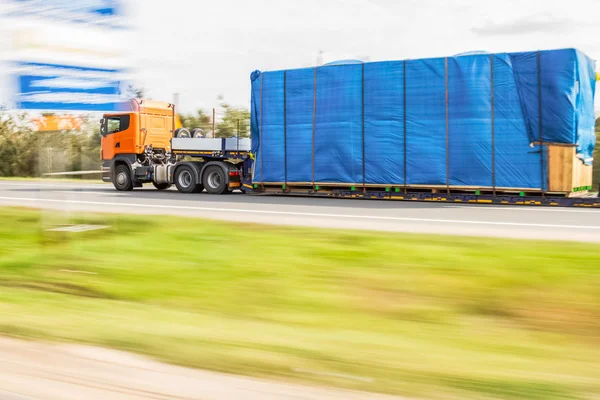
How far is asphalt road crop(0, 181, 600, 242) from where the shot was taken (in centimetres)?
1210

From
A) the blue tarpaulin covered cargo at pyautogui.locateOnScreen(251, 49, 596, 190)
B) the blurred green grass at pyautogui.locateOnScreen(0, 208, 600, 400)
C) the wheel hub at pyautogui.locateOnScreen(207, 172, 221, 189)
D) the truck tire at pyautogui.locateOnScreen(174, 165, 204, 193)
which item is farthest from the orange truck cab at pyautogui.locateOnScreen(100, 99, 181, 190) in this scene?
the blurred green grass at pyautogui.locateOnScreen(0, 208, 600, 400)

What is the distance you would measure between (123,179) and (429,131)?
12.9m

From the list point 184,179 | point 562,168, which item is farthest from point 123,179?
point 562,168

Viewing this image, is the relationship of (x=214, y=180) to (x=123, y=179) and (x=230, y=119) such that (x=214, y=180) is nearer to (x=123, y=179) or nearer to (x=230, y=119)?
(x=123, y=179)

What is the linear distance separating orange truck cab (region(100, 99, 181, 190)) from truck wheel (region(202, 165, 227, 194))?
303 centimetres

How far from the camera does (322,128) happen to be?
21328mm

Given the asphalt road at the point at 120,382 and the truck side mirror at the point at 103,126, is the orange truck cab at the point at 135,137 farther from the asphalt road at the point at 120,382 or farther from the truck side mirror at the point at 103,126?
the asphalt road at the point at 120,382

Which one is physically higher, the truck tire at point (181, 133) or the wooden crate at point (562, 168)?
the truck tire at point (181, 133)

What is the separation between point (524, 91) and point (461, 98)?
1635mm

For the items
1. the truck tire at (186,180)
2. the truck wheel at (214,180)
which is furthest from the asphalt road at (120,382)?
the truck tire at (186,180)

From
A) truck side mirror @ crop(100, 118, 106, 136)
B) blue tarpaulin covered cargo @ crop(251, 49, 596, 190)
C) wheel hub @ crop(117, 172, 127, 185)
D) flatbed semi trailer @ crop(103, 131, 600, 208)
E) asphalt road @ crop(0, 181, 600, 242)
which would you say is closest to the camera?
asphalt road @ crop(0, 181, 600, 242)

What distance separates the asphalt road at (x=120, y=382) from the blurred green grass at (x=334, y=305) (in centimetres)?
16

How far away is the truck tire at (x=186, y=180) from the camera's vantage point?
82.4 feet

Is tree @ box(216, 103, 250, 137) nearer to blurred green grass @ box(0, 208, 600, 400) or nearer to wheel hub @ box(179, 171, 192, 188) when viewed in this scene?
wheel hub @ box(179, 171, 192, 188)
